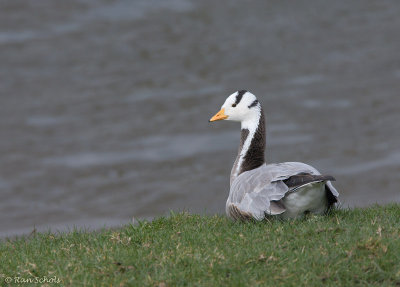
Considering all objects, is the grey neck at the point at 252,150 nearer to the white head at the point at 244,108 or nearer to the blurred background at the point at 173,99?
the white head at the point at 244,108

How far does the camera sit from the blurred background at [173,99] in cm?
1662

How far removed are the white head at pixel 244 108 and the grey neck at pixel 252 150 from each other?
11 cm

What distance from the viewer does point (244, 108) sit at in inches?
369

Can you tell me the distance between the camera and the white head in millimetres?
9383

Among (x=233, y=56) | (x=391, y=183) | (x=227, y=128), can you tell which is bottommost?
(x=391, y=183)

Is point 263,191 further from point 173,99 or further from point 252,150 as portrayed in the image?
point 173,99

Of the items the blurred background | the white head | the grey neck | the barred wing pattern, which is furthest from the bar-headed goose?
the blurred background

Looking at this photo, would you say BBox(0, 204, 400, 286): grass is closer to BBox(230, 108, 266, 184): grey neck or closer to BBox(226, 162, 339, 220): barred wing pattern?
BBox(226, 162, 339, 220): barred wing pattern

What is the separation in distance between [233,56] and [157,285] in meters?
17.3

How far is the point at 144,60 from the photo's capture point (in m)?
22.9

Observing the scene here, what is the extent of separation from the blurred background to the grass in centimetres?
614

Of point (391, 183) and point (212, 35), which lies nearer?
point (391, 183)

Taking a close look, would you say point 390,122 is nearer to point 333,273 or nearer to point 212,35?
point 212,35

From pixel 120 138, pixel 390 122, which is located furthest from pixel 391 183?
pixel 120 138
